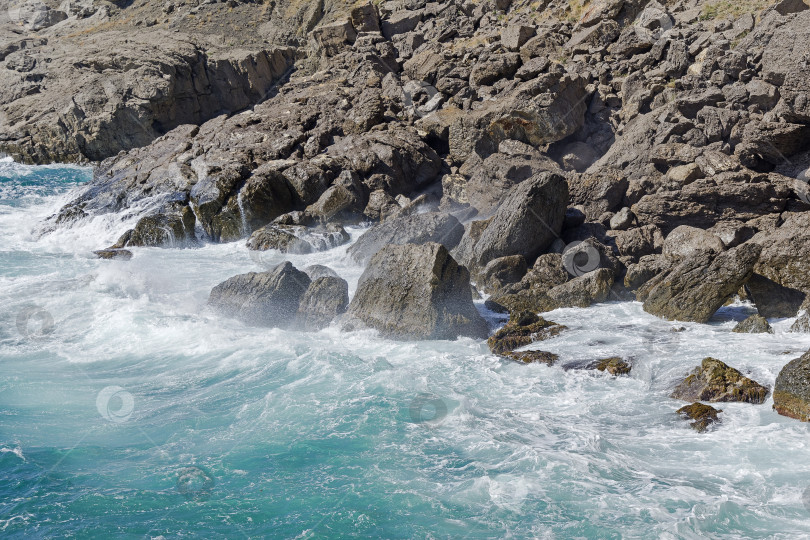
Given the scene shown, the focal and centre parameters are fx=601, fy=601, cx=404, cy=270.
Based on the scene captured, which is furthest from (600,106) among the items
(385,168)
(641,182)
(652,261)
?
(652,261)

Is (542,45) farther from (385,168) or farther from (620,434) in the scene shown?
(620,434)

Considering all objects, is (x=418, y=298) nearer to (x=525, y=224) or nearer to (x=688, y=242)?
(x=525, y=224)

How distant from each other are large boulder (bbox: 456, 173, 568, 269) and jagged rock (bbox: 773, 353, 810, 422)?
7.68 m

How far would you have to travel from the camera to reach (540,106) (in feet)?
73.3

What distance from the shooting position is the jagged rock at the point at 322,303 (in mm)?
13578

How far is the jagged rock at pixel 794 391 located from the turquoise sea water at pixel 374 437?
229mm

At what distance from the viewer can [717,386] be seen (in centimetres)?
919

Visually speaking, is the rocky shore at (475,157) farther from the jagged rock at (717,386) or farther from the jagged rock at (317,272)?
the jagged rock at (317,272)

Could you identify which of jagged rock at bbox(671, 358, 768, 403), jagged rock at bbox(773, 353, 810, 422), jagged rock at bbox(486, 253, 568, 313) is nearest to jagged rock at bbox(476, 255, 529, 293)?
jagged rock at bbox(486, 253, 568, 313)

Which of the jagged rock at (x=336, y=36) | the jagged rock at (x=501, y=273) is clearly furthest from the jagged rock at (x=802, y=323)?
the jagged rock at (x=336, y=36)

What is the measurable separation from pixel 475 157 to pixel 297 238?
25.4 ft

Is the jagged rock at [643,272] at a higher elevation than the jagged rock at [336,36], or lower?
lower

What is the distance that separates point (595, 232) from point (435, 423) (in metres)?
9.63

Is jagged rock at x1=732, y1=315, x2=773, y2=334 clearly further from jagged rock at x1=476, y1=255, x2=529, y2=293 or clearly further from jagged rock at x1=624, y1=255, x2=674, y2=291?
jagged rock at x1=476, y1=255, x2=529, y2=293
